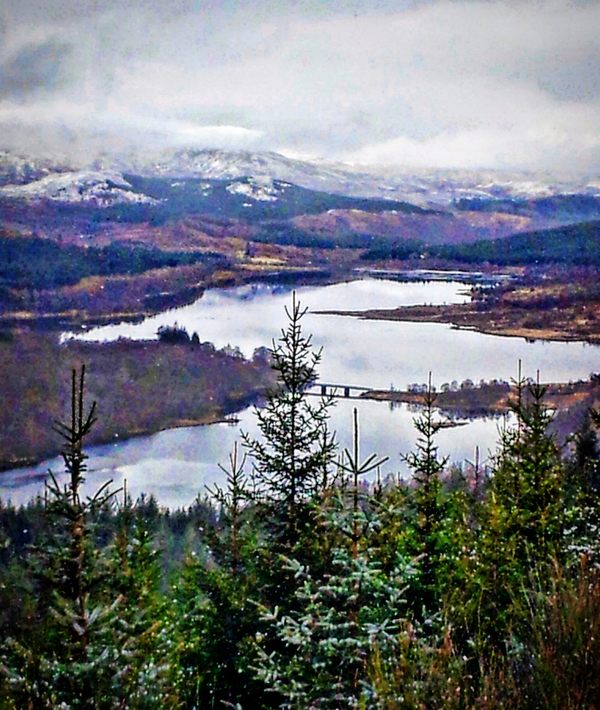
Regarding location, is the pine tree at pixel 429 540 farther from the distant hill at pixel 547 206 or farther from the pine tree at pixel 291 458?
the distant hill at pixel 547 206

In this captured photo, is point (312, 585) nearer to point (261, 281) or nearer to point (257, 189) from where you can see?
point (261, 281)

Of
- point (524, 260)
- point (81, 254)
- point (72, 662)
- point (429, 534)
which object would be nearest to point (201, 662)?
point (429, 534)

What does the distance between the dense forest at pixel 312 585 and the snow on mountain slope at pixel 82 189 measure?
7.01 ft

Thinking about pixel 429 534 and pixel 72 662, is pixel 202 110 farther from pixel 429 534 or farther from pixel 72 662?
pixel 72 662

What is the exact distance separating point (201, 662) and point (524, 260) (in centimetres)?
382

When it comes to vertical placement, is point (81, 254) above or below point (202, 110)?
below

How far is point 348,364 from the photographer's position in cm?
577

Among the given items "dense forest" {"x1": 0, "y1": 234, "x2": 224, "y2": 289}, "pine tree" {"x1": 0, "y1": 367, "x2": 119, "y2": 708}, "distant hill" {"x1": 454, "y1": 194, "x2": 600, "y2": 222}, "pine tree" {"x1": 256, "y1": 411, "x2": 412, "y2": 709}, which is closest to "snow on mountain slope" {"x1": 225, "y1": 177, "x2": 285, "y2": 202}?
"dense forest" {"x1": 0, "y1": 234, "x2": 224, "y2": 289}

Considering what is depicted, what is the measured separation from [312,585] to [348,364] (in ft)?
10.1

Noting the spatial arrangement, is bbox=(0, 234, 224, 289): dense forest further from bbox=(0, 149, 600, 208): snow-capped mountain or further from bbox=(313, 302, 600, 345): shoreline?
bbox=(313, 302, 600, 345): shoreline

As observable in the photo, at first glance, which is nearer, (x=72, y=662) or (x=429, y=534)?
(x=72, y=662)

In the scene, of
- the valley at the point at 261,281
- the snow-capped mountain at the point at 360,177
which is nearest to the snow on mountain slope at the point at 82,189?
the valley at the point at 261,281

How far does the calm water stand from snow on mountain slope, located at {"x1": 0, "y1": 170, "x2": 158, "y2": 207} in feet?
3.35

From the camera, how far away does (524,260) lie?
20.6ft
